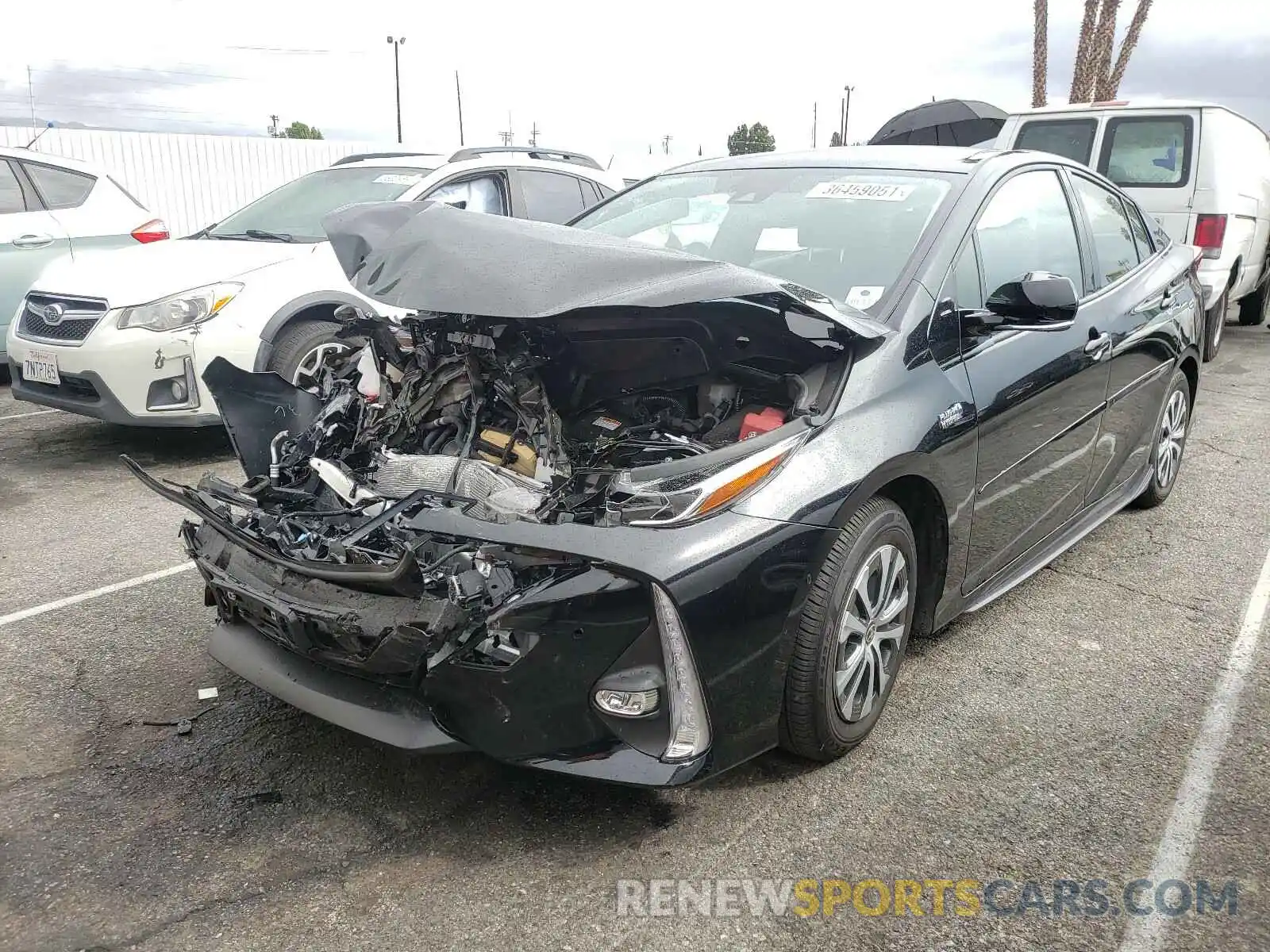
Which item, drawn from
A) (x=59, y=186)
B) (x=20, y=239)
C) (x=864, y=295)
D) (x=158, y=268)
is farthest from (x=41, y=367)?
(x=864, y=295)

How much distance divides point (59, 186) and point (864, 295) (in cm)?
731

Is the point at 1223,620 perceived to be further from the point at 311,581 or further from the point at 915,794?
the point at 311,581

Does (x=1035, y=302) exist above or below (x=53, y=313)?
above

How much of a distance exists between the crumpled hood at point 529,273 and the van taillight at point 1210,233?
271 inches

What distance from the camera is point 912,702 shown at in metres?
3.29

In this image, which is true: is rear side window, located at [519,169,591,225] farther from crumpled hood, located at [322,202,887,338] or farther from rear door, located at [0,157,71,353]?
rear door, located at [0,157,71,353]

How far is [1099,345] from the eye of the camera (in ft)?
12.7

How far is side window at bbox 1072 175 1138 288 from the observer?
4191mm

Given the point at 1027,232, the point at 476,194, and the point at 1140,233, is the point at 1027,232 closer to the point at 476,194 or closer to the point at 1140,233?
the point at 1140,233

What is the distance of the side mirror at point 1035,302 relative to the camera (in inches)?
124

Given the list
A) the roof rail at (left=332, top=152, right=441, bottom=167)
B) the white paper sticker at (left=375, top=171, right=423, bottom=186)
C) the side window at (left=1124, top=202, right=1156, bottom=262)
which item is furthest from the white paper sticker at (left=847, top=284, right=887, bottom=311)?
the roof rail at (left=332, top=152, right=441, bottom=167)

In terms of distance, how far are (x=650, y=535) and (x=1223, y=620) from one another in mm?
2711

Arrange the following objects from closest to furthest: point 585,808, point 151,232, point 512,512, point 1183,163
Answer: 1. point 512,512
2. point 585,808
3. point 151,232
4. point 1183,163

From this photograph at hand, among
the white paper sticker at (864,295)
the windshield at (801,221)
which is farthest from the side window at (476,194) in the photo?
the white paper sticker at (864,295)
